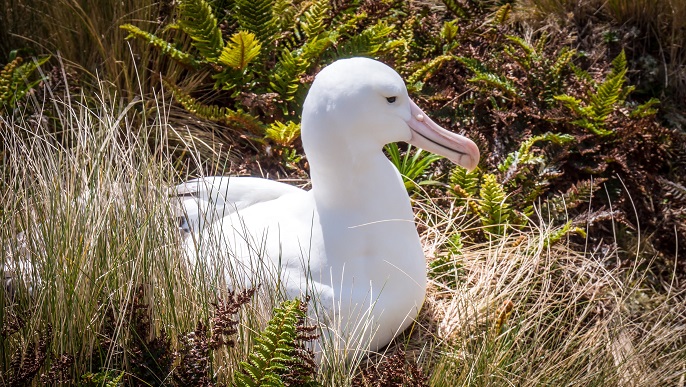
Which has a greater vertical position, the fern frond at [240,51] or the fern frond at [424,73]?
the fern frond at [240,51]

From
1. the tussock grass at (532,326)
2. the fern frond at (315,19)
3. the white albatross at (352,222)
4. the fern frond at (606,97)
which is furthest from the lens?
the fern frond at (315,19)

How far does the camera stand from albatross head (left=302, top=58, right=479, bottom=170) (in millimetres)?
3215

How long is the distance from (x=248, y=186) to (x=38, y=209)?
0.89m

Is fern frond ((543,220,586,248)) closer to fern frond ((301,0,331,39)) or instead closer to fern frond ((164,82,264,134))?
fern frond ((164,82,264,134))

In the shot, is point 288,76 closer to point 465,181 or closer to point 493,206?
point 465,181

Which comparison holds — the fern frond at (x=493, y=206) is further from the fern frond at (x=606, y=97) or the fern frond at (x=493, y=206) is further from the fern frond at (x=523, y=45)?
the fern frond at (x=523, y=45)

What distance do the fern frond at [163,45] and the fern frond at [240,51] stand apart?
192 millimetres

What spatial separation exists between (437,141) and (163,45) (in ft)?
5.96

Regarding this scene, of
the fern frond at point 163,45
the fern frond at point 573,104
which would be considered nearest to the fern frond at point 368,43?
the fern frond at point 163,45

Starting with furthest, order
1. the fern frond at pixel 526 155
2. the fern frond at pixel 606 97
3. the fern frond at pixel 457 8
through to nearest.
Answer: the fern frond at pixel 457 8 < the fern frond at pixel 606 97 < the fern frond at pixel 526 155

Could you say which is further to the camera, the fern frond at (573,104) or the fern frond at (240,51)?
the fern frond at (573,104)

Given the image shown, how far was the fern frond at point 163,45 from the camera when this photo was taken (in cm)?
452

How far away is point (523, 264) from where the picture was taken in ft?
12.4

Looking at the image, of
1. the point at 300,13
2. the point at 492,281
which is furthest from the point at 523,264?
the point at 300,13
